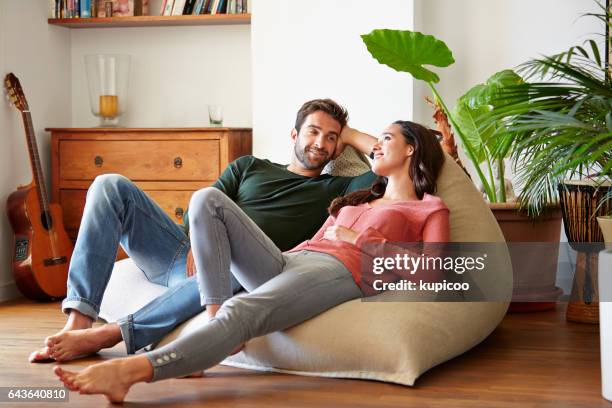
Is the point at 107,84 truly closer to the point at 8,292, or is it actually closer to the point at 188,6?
the point at 188,6

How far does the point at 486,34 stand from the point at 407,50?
2.40ft

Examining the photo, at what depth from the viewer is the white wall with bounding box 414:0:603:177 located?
466 cm

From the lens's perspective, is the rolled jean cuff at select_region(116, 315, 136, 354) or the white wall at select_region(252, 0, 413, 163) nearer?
the rolled jean cuff at select_region(116, 315, 136, 354)

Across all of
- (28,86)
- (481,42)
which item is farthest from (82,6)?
(481,42)

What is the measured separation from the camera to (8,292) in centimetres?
468

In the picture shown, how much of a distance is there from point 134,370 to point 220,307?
0.40 metres

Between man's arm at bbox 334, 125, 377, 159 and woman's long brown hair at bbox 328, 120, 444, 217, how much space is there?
0.73 ft

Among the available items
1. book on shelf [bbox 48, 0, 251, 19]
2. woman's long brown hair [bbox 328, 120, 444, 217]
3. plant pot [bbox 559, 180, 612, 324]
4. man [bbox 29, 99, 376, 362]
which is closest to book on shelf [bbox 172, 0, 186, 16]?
book on shelf [bbox 48, 0, 251, 19]

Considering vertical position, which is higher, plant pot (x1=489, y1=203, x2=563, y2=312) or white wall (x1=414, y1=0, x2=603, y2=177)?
white wall (x1=414, y1=0, x2=603, y2=177)

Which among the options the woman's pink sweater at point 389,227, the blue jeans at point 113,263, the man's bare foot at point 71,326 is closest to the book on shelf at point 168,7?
the blue jeans at point 113,263

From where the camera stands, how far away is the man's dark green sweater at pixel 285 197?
11.2ft

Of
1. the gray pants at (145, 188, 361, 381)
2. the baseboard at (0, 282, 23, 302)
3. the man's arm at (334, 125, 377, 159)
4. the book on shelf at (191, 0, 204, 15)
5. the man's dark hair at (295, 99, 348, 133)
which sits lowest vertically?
the baseboard at (0, 282, 23, 302)

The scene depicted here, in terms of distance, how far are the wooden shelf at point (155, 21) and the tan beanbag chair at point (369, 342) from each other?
7.42 feet

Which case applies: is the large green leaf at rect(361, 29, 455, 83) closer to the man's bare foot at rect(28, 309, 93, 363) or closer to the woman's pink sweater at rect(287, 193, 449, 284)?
the woman's pink sweater at rect(287, 193, 449, 284)
